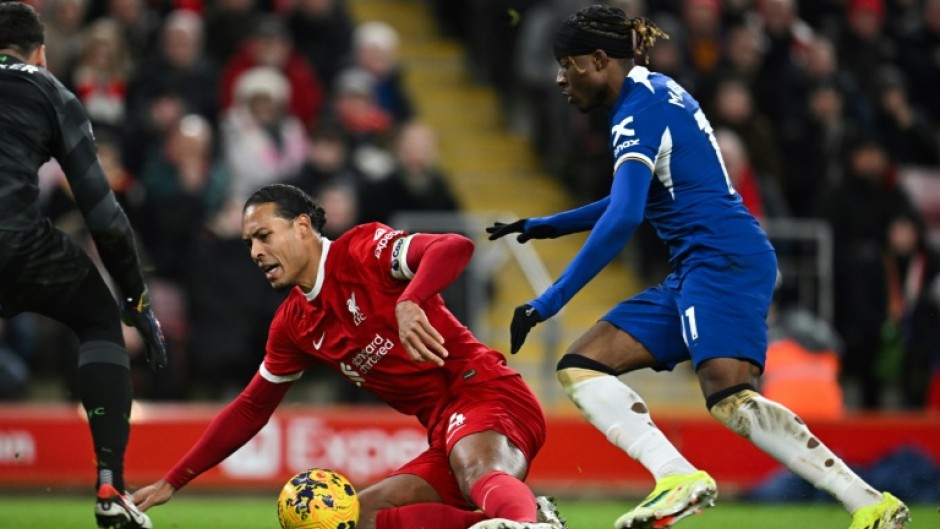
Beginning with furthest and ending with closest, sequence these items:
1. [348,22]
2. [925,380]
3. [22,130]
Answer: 1. [348,22]
2. [925,380]
3. [22,130]

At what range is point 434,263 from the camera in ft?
22.5

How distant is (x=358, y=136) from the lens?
1397 centimetres

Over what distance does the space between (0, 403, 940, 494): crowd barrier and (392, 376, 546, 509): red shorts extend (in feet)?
14.7

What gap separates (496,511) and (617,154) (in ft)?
5.51

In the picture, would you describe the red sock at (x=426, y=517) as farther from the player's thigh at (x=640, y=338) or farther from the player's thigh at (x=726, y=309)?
the player's thigh at (x=726, y=309)

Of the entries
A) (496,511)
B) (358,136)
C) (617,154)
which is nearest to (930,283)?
(358,136)

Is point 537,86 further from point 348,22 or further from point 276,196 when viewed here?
point 276,196

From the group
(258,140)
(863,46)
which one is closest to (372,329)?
(258,140)

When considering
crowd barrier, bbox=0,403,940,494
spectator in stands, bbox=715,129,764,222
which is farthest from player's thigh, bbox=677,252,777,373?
spectator in stands, bbox=715,129,764,222

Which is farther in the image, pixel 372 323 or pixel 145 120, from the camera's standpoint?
pixel 145 120

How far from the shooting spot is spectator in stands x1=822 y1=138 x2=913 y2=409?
13.9 m

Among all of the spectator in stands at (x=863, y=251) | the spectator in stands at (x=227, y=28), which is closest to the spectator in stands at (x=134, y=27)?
the spectator in stands at (x=227, y=28)

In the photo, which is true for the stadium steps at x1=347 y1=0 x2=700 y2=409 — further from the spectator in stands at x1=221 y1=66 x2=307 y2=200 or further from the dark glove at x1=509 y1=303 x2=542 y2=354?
the dark glove at x1=509 y1=303 x2=542 y2=354

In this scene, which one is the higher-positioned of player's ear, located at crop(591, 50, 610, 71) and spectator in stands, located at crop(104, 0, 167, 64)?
player's ear, located at crop(591, 50, 610, 71)
